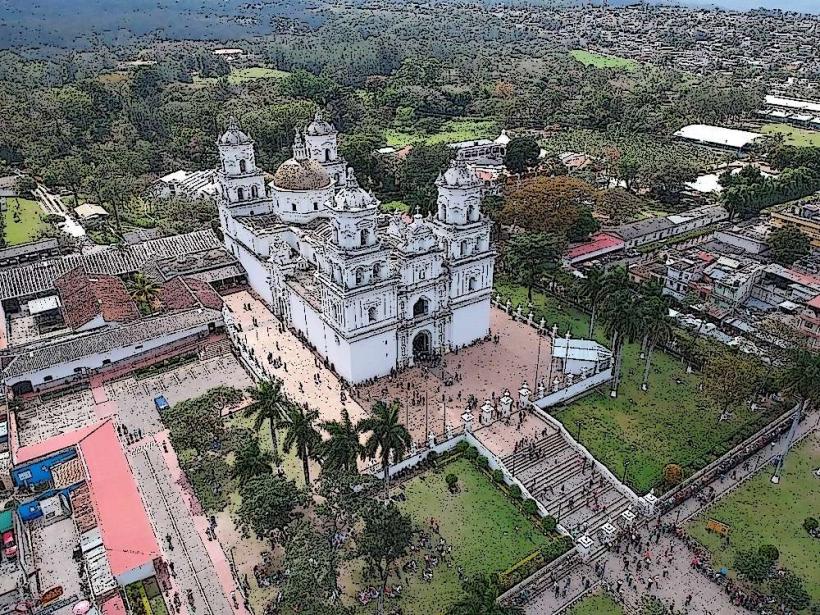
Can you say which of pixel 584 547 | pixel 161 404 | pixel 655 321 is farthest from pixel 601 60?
pixel 584 547

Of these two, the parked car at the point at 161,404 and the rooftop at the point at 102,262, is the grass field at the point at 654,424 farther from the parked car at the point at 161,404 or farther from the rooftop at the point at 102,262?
the rooftop at the point at 102,262

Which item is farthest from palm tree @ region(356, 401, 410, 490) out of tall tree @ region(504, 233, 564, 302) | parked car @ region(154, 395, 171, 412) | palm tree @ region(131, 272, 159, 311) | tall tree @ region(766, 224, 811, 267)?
tall tree @ region(766, 224, 811, 267)

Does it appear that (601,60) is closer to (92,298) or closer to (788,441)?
(788,441)

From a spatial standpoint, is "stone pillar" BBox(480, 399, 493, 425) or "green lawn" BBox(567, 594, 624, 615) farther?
"stone pillar" BBox(480, 399, 493, 425)

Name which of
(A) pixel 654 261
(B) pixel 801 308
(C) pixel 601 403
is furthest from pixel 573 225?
(C) pixel 601 403

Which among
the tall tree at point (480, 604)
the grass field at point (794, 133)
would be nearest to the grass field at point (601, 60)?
the grass field at point (794, 133)

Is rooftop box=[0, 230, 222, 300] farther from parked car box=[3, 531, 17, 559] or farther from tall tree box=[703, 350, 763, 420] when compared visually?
tall tree box=[703, 350, 763, 420]
